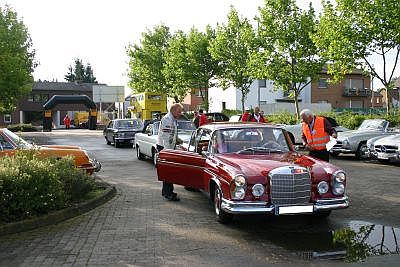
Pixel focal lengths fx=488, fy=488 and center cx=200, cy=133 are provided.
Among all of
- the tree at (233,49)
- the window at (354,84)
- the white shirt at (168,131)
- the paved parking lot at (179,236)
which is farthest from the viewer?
the window at (354,84)

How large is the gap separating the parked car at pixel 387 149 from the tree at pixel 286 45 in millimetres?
14042

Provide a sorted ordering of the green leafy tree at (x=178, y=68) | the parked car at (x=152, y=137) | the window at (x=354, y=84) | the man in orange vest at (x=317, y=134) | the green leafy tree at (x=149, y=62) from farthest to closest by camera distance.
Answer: the window at (x=354, y=84) < the green leafy tree at (x=149, y=62) < the green leafy tree at (x=178, y=68) < the parked car at (x=152, y=137) < the man in orange vest at (x=317, y=134)

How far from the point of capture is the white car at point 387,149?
14859 mm

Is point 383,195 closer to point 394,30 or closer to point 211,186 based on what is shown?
point 211,186

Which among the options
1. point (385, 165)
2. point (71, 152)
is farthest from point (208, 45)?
point (71, 152)

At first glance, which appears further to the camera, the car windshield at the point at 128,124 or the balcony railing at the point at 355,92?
the balcony railing at the point at 355,92

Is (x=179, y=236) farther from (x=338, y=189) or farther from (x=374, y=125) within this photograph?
(x=374, y=125)

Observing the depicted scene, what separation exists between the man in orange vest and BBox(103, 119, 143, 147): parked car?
15.3 m

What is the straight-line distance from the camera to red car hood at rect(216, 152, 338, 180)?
277 inches

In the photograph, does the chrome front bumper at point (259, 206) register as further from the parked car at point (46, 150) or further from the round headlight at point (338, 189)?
the parked car at point (46, 150)

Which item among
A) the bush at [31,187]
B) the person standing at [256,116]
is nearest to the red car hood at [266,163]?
the bush at [31,187]

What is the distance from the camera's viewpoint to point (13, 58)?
94.9ft

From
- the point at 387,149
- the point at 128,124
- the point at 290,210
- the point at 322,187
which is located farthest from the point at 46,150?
the point at 128,124

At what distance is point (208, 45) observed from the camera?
39750mm
